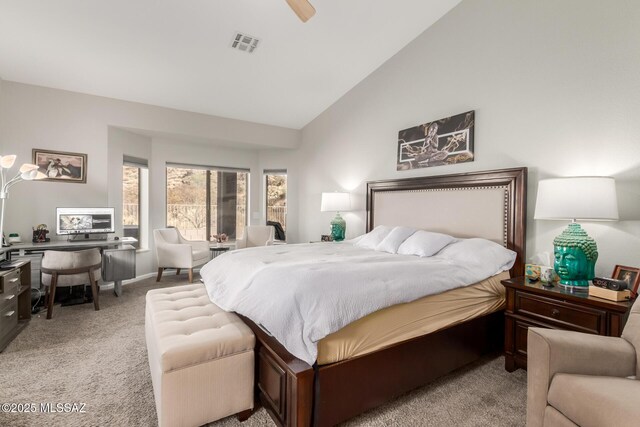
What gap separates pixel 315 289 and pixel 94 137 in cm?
435

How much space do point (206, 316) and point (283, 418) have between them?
0.83 metres

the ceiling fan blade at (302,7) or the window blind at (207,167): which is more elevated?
the ceiling fan blade at (302,7)

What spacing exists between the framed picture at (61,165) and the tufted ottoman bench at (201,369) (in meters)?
3.37

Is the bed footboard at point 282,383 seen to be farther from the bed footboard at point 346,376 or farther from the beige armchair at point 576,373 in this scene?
A: the beige armchair at point 576,373

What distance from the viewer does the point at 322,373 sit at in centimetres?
166

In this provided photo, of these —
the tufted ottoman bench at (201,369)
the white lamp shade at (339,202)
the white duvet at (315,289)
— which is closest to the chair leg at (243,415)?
the tufted ottoman bench at (201,369)

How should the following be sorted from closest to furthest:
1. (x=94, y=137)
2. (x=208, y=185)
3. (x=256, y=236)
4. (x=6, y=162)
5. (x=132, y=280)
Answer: (x=6, y=162), (x=94, y=137), (x=132, y=280), (x=256, y=236), (x=208, y=185)

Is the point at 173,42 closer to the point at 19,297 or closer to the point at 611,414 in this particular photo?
the point at 19,297

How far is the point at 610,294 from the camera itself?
1992 mm

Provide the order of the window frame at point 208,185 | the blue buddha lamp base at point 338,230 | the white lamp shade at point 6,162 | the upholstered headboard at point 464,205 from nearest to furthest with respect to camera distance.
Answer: the upholstered headboard at point 464,205, the white lamp shade at point 6,162, the blue buddha lamp base at point 338,230, the window frame at point 208,185

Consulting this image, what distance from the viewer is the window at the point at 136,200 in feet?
16.9

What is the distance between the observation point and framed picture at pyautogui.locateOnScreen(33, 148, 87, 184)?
4.07m

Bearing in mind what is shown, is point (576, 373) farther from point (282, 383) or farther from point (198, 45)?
point (198, 45)

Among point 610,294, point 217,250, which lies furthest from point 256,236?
point 610,294
